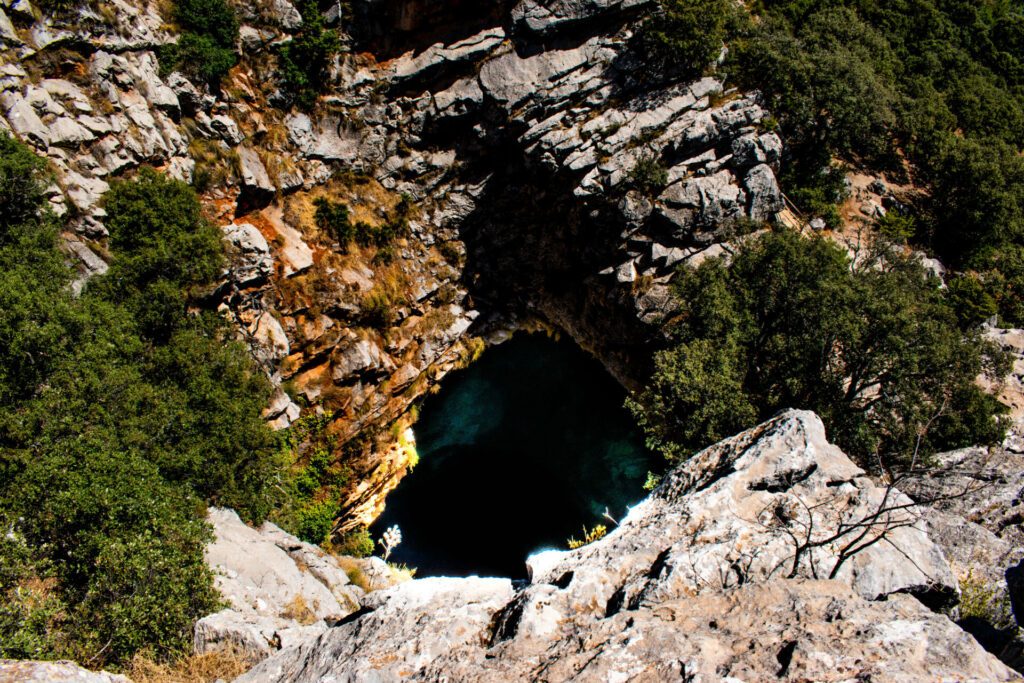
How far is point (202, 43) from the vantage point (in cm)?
2692

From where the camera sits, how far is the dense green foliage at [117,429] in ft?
39.5

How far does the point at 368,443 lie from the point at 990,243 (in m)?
35.5

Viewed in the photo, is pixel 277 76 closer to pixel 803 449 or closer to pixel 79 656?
pixel 79 656

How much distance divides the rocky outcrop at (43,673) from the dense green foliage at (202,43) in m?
25.7

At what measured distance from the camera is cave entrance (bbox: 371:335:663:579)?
28.1 m

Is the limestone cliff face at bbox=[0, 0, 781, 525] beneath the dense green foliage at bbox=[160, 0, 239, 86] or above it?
beneath

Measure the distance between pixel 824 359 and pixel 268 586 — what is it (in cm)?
2047

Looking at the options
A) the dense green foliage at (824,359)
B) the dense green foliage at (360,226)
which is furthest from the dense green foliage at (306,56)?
the dense green foliage at (824,359)

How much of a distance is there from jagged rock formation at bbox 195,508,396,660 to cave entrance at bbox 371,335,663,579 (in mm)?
7677

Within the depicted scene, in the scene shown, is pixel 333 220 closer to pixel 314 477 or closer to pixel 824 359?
pixel 314 477

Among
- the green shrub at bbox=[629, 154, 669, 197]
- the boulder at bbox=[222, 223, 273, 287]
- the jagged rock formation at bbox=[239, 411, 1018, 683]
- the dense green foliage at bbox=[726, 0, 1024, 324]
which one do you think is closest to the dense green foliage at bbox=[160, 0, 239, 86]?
the boulder at bbox=[222, 223, 273, 287]

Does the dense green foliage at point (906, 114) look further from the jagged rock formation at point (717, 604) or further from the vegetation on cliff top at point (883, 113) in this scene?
the jagged rock formation at point (717, 604)

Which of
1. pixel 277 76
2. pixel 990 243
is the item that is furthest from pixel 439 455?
pixel 990 243

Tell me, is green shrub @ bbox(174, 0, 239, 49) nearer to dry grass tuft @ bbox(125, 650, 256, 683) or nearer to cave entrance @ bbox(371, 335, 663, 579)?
cave entrance @ bbox(371, 335, 663, 579)
